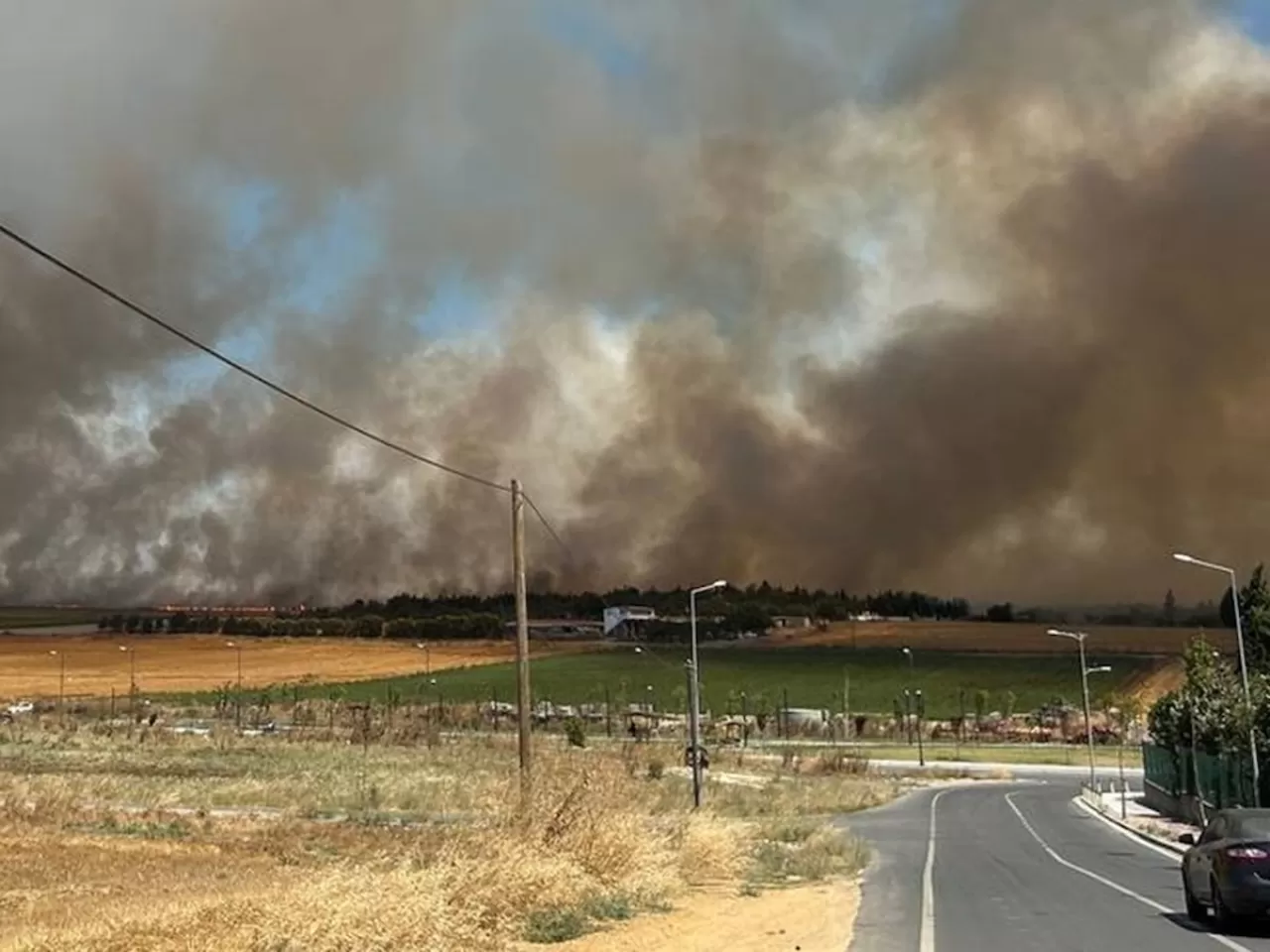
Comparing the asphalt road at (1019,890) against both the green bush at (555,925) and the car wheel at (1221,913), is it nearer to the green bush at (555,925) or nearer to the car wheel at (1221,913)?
the car wheel at (1221,913)

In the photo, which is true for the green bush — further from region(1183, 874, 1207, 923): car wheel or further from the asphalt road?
region(1183, 874, 1207, 923): car wheel

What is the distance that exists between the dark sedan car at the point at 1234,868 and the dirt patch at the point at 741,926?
5891 mm

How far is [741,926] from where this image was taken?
23.6 meters

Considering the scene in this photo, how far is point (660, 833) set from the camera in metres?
33.5

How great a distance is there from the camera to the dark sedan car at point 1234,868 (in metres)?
21.6

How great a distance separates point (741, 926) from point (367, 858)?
1197 cm

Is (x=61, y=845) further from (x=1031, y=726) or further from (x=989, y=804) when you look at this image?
(x=1031, y=726)

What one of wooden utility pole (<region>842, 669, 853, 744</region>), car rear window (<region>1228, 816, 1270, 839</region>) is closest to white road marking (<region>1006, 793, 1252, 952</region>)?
car rear window (<region>1228, 816, 1270, 839</region>)

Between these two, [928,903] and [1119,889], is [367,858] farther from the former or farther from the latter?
[1119,889]

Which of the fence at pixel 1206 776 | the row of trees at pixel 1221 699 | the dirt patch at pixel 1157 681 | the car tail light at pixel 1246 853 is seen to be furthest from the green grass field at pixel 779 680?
the car tail light at pixel 1246 853

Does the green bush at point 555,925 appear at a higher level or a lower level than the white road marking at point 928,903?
higher

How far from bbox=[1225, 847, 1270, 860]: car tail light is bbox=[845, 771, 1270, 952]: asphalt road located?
1.15 m

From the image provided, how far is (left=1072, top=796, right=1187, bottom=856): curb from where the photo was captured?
48.0m

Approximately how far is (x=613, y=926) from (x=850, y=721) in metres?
128
